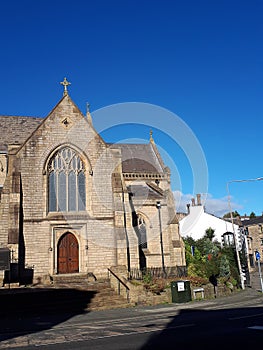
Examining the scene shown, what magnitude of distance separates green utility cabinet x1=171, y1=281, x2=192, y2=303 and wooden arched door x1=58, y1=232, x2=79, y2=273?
7238mm

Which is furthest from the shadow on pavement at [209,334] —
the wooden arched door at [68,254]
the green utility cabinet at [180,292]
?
the wooden arched door at [68,254]

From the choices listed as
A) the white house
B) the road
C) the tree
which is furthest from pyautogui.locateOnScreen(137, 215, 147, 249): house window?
the white house

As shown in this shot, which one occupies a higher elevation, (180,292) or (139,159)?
(139,159)

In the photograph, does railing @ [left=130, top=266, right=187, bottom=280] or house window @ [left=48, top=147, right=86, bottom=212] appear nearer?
railing @ [left=130, top=266, right=187, bottom=280]

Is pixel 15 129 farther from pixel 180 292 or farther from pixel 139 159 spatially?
pixel 180 292

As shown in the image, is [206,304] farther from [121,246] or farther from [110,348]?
[110,348]

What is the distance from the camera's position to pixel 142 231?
31844mm

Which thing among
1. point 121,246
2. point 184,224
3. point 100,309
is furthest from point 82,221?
point 184,224

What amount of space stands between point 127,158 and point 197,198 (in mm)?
29289

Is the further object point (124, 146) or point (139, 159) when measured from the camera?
point (124, 146)

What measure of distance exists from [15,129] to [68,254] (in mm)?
12968

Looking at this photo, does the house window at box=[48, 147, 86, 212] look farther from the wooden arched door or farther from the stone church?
the wooden arched door

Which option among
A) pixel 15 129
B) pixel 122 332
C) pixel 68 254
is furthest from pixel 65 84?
pixel 122 332

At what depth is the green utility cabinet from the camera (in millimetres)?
20875
